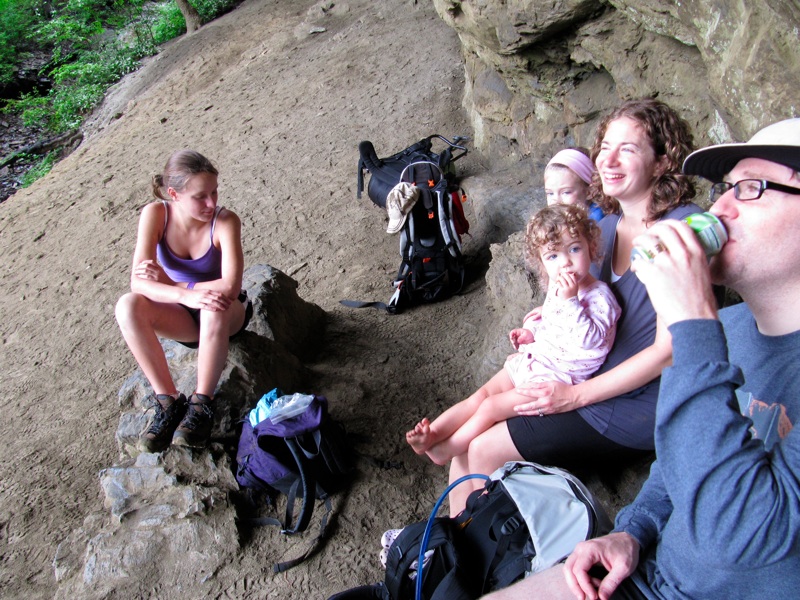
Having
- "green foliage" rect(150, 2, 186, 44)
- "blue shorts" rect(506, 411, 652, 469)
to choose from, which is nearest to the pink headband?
"blue shorts" rect(506, 411, 652, 469)

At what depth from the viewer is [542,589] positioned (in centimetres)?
149

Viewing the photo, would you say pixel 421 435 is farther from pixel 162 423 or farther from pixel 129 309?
pixel 129 309

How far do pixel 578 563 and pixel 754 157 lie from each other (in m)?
0.97

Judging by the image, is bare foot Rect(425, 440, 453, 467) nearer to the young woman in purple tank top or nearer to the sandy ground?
the sandy ground

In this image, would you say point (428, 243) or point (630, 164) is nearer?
point (630, 164)

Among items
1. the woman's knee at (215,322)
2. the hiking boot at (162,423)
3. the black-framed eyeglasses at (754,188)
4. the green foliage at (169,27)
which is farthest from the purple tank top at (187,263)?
the green foliage at (169,27)

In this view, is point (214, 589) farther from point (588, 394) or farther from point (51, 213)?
point (51, 213)

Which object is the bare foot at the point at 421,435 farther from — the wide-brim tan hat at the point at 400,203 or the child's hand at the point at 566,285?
A: the wide-brim tan hat at the point at 400,203

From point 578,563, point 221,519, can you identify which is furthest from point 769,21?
point 221,519

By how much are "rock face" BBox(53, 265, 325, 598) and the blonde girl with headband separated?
6.03 ft

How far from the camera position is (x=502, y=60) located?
4.74 m

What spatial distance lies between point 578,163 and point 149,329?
2204mm

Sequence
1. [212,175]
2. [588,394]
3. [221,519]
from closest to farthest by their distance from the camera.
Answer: [588,394]
[221,519]
[212,175]

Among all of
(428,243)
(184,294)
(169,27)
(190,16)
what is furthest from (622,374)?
(169,27)
